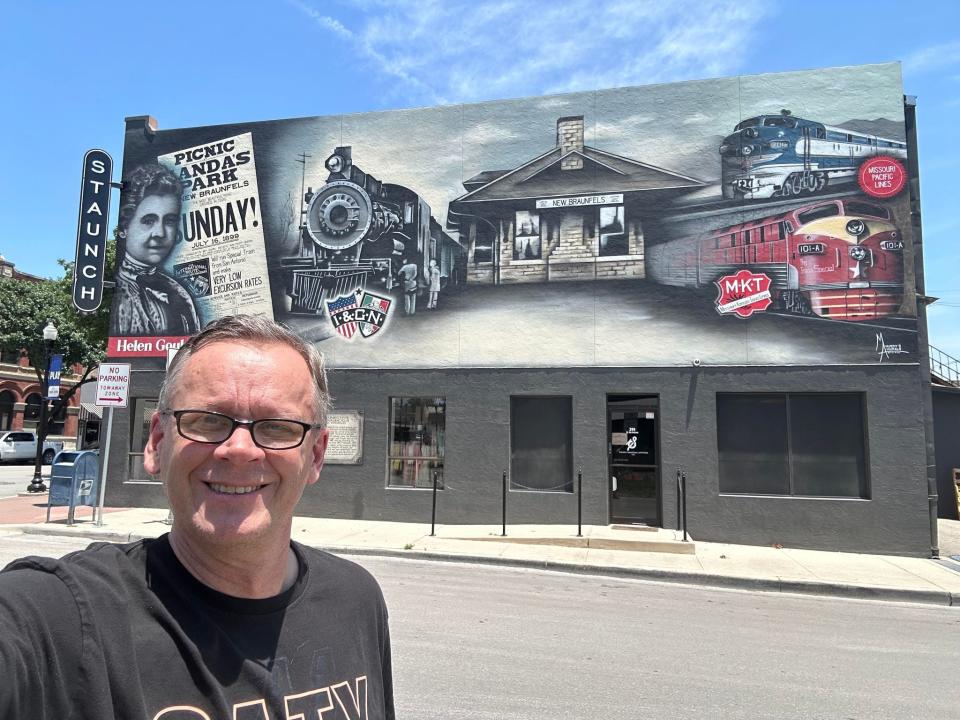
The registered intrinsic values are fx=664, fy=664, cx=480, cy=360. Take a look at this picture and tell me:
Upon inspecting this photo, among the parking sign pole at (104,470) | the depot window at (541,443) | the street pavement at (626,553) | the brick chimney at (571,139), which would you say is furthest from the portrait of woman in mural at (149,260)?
the brick chimney at (571,139)

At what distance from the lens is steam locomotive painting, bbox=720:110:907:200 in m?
13.1

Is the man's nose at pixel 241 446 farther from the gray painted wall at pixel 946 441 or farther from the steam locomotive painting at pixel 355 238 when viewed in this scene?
the gray painted wall at pixel 946 441

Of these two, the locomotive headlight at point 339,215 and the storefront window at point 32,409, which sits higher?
the locomotive headlight at point 339,215

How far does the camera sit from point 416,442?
47.8 feet

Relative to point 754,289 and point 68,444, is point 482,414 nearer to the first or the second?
point 754,289

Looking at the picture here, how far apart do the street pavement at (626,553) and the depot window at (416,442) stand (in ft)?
3.64

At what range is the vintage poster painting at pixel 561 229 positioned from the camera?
13.0m

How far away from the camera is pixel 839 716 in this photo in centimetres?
471

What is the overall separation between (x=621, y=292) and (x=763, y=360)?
10.1 feet

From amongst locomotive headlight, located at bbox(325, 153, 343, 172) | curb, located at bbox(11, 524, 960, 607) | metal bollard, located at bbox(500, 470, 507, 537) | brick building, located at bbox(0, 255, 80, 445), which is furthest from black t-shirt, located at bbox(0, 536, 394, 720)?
brick building, located at bbox(0, 255, 80, 445)

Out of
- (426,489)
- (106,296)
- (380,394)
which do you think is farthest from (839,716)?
(106,296)

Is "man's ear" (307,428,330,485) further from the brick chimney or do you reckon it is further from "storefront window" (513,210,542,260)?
Result: the brick chimney

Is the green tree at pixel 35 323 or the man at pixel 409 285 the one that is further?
the green tree at pixel 35 323

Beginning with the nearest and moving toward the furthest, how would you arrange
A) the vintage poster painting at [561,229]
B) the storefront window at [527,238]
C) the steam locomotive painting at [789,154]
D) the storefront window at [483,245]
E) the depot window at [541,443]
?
the vintage poster painting at [561,229]
the steam locomotive painting at [789,154]
the depot window at [541,443]
the storefront window at [527,238]
the storefront window at [483,245]
